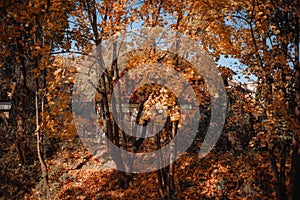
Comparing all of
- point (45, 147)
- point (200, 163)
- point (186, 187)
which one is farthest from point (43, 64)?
point (45, 147)

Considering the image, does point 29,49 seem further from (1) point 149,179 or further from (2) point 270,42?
(2) point 270,42

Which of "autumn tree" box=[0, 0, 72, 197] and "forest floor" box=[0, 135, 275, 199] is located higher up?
"autumn tree" box=[0, 0, 72, 197]

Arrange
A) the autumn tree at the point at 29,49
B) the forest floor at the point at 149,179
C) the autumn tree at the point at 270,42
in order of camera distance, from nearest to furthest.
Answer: the autumn tree at the point at 29,49 < the autumn tree at the point at 270,42 < the forest floor at the point at 149,179

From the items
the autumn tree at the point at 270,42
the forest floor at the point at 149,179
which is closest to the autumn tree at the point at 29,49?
the forest floor at the point at 149,179

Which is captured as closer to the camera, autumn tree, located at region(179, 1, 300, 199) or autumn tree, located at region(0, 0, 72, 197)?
autumn tree, located at region(0, 0, 72, 197)

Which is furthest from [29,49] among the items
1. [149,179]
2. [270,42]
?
[270,42]

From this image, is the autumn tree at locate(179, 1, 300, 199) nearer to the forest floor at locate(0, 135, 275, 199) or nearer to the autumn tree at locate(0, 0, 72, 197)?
the forest floor at locate(0, 135, 275, 199)

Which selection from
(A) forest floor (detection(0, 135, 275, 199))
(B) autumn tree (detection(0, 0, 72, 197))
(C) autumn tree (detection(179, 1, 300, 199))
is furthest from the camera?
(A) forest floor (detection(0, 135, 275, 199))

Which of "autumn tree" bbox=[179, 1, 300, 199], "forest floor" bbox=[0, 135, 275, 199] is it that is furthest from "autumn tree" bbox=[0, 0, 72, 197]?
"autumn tree" bbox=[179, 1, 300, 199]

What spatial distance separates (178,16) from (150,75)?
1.52 m

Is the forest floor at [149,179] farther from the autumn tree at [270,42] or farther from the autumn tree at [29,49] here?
the autumn tree at [270,42]

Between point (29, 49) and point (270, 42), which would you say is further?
point (29, 49)

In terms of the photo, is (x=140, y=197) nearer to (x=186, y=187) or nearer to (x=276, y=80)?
(x=186, y=187)

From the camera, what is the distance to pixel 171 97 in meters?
4.90
